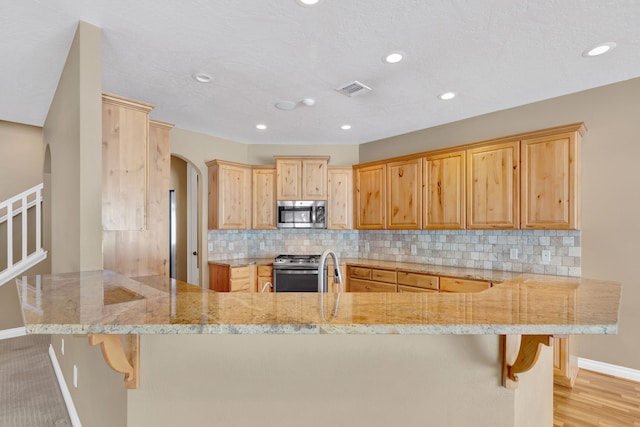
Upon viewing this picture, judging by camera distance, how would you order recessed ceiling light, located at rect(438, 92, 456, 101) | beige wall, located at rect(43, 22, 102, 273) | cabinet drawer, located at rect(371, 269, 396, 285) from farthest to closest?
cabinet drawer, located at rect(371, 269, 396, 285)
recessed ceiling light, located at rect(438, 92, 456, 101)
beige wall, located at rect(43, 22, 102, 273)

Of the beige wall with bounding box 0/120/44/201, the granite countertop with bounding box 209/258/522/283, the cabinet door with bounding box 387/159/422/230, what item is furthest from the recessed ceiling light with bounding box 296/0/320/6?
the beige wall with bounding box 0/120/44/201

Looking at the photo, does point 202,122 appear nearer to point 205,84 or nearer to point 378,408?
point 205,84

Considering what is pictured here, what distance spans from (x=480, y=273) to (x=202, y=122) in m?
3.81

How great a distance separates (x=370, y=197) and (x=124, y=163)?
317 centimetres

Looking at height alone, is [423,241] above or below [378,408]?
above

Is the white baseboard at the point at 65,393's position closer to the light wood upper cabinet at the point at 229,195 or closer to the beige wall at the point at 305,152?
the light wood upper cabinet at the point at 229,195

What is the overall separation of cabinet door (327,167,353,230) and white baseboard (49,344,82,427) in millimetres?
3375

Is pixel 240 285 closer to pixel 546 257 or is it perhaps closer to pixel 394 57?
pixel 394 57

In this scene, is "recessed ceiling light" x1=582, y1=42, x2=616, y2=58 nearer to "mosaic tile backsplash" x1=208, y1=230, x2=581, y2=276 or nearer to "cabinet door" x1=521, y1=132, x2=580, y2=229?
"cabinet door" x1=521, y1=132, x2=580, y2=229

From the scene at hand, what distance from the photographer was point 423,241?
14.4 ft

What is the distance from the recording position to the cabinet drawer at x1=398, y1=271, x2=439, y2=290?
3.60 metres

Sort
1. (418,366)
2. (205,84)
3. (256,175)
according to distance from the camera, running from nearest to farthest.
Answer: (418,366) → (205,84) → (256,175)

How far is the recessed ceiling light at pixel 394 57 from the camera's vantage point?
244 centimetres

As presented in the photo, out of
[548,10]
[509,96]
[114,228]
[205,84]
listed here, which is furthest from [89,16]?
[509,96]
